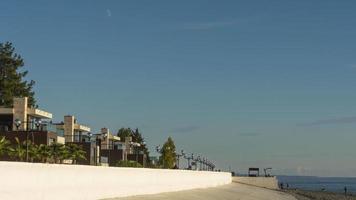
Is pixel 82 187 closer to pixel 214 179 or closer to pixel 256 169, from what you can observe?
pixel 214 179

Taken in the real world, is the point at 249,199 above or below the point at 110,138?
below

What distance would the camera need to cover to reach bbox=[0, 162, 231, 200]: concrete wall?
81.4 ft

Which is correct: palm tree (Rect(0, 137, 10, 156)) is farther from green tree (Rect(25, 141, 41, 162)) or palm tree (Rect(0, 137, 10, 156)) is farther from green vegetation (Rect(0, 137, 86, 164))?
green tree (Rect(25, 141, 41, 162))

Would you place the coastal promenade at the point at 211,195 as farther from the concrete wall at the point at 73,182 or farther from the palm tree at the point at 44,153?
the palm tree at the point at 44,153

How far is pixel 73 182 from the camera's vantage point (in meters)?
30.6

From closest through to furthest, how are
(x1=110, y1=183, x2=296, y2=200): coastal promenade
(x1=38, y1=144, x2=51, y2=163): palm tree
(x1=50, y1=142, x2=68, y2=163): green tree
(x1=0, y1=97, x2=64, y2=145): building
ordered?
1. (x1=110, y1=183, x2=296, y2=200): coastal promenade
2. (x1=38, y1=144, x2=51, y2=163): palm tree
3. (x1=50, y1=142, x2=68, y2=163): green tree
4. (x1=0, y1=97, x2=64, y2=145): building

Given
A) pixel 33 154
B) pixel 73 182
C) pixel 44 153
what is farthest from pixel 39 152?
pixel 73 182

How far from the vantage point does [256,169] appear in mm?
147250

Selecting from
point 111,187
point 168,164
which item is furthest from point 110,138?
point 111,187

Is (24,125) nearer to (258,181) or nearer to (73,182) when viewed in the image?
(73,182)

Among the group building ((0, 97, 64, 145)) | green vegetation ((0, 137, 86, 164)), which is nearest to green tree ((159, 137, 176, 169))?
building ((0, 97, 64, 145))

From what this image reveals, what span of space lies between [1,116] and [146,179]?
40375 mm

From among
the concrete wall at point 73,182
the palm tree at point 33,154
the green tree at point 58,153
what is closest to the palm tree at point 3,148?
the palm tree at point 33,154

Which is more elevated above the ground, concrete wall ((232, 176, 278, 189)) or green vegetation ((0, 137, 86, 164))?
green vegetation ((0, 137, 86, 164))
